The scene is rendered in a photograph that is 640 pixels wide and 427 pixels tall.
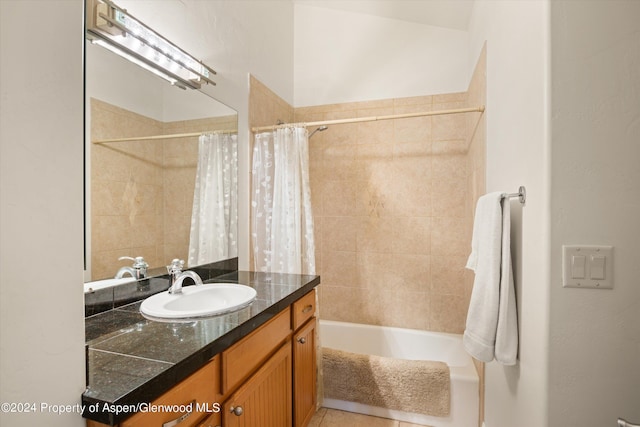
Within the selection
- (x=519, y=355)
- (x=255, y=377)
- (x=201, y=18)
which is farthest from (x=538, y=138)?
(x=201, y=18)

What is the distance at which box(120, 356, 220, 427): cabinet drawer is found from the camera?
0.70 meters

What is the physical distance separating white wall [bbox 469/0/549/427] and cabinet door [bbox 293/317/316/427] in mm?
906

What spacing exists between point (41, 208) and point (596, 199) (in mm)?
1322

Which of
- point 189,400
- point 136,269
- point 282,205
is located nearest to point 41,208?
point 189,400

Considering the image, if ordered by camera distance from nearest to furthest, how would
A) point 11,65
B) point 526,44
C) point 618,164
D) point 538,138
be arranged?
1. point 11,65
2. point 618,164
3. point 538,138
4. point 526,44

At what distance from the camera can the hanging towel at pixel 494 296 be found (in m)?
1.11

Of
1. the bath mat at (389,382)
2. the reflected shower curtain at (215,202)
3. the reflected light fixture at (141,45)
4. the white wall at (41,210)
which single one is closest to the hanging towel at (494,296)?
the bath mat at (389,382)

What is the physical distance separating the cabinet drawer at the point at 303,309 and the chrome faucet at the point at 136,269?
70 centimetres

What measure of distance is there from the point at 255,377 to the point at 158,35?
1.52 metres

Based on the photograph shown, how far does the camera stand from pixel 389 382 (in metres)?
1.92

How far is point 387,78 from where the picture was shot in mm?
2643

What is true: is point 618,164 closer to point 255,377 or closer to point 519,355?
point 519,355

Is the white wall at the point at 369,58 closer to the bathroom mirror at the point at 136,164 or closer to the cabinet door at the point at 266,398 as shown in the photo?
the bathroom mirror at the point at 136,164

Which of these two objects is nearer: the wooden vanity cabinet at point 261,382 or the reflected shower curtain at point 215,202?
the wooden vanity cabinet at point 261,382
